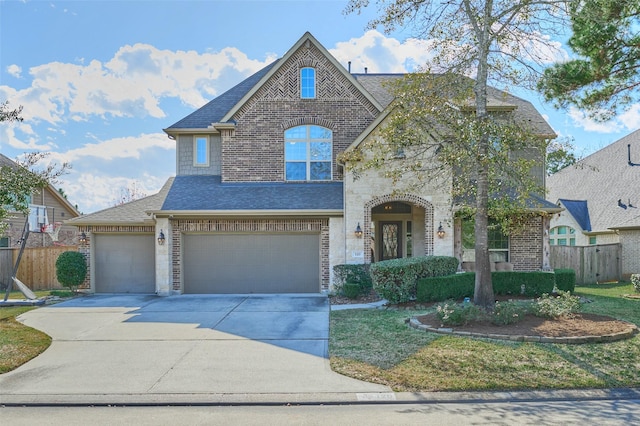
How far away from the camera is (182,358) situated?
298 inches

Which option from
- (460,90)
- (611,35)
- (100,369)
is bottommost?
(100,369)

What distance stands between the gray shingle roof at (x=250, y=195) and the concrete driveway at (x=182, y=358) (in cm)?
371

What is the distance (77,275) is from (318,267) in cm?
826

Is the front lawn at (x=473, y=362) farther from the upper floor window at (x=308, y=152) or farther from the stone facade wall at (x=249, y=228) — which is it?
the upper floor window at (x=308, y=152)

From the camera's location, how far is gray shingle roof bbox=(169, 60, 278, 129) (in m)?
17.4

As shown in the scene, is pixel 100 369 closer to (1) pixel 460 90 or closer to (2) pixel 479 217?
(2) pixel 479 217

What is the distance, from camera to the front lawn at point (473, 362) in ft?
20.0

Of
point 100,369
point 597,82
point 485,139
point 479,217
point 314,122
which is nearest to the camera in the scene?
point 100,369

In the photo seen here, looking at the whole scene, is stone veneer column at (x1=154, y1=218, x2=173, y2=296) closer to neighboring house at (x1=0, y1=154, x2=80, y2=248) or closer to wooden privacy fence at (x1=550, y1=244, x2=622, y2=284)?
neighboring house at (x1=0, y1=154, x2=80, y2=248)

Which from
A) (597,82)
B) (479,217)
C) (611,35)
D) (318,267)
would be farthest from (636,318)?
(318,267)

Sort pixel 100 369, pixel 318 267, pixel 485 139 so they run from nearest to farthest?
1. pixel 100 369
2. pixel 485 139
3. pixel 318 267

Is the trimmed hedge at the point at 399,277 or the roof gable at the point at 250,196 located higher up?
the roof gable at the point at 250,196

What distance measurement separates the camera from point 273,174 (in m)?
16.6

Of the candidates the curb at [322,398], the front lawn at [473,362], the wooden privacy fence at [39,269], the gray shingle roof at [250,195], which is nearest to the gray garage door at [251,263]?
the gray shingle roof at [250,195]
